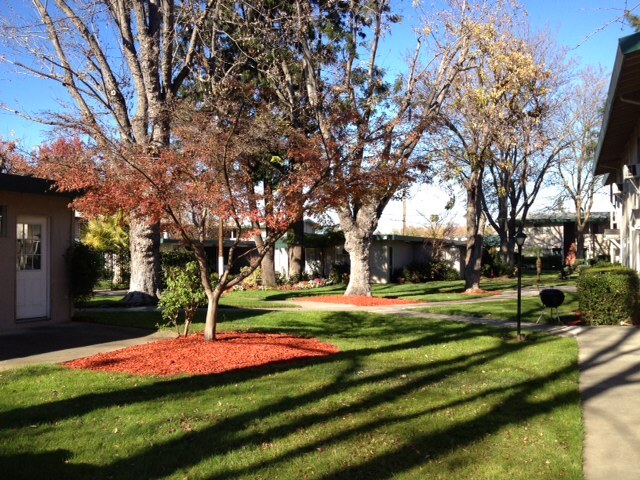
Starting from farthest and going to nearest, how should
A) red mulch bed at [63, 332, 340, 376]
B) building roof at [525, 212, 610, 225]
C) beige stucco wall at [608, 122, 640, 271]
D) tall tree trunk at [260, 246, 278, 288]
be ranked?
1. building roof at [525, 212, 610, 225]
2. tall tree trunk at [260, 246, 278, 288]
3. beige stucco wall at [608, 122, 640, 271]
4. red mulch bed at [63, 332, 340, 376]

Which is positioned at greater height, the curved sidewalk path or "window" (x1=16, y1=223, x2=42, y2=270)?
"window" (x1=16, y1=223, x2=42, y2=270)

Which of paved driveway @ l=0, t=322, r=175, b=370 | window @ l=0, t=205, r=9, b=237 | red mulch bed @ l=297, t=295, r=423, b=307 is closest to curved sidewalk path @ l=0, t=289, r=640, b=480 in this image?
paved driveway @ l=0, t=322, r=175, b=370

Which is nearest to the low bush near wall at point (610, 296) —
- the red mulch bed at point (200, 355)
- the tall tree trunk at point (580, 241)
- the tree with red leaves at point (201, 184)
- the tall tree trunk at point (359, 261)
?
the red mulch bed at point (200, 355)

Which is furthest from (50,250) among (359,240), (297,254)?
(297,254)

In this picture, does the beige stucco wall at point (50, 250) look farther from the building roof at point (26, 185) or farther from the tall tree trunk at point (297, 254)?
the tall tree trunk at point (297, 254)

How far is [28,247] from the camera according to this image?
12391mm

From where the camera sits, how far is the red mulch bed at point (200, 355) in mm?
8547

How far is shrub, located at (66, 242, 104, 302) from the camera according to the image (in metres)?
13.1

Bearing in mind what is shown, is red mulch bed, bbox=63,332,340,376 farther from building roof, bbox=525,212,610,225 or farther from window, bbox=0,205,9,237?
building roof, bbox=525,212,610,225

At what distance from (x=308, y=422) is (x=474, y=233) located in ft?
74.3

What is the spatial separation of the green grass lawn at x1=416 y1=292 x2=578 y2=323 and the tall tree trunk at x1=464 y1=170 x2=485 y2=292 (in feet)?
19.3

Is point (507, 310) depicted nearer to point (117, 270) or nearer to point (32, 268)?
point (32, 268)

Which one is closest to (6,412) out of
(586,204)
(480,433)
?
(480,433)

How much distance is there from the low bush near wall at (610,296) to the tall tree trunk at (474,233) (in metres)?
12.0
